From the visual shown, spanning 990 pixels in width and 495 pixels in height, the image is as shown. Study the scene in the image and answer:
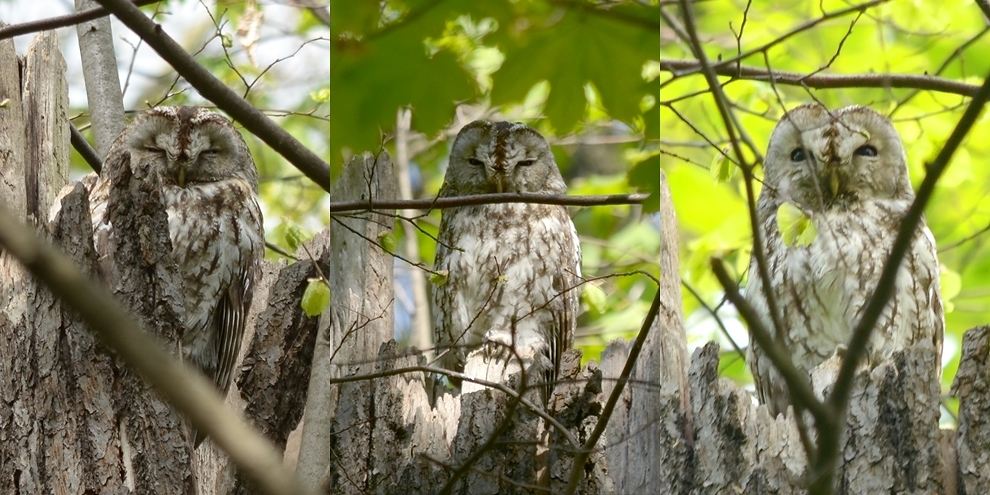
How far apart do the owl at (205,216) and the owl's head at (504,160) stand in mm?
745

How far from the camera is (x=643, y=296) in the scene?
1.73m

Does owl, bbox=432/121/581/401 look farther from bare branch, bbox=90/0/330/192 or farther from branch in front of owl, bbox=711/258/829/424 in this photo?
branch in front of owl, bbox=711/258/829/424

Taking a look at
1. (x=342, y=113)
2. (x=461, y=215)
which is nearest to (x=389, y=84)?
(x=342, y=113)

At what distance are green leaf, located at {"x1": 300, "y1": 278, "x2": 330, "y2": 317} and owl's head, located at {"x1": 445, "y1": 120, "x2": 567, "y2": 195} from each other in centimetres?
40

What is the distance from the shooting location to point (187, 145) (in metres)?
2.30

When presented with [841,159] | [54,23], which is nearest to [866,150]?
[841,159]

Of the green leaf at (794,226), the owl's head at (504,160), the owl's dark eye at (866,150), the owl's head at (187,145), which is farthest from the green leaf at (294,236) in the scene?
the owl's dark eye at (866,150)

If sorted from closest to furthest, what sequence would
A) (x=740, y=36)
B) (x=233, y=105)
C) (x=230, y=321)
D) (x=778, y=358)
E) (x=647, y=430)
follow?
(x=778, y=358) < (x=647, y=430) < (x=740, y=36) < (x=233, y=105) < (x=230, y=321)

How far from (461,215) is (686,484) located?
0.67m

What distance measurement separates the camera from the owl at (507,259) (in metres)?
1.79

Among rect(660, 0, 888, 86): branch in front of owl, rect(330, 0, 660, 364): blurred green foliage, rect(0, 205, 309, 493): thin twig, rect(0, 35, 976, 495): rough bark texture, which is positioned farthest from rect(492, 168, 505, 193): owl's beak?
rect(0, 205, 309, 493): thin twig

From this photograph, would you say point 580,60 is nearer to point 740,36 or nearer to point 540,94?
point 540,94

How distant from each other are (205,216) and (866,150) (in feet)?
4.97

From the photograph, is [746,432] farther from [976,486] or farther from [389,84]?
[389,84]
